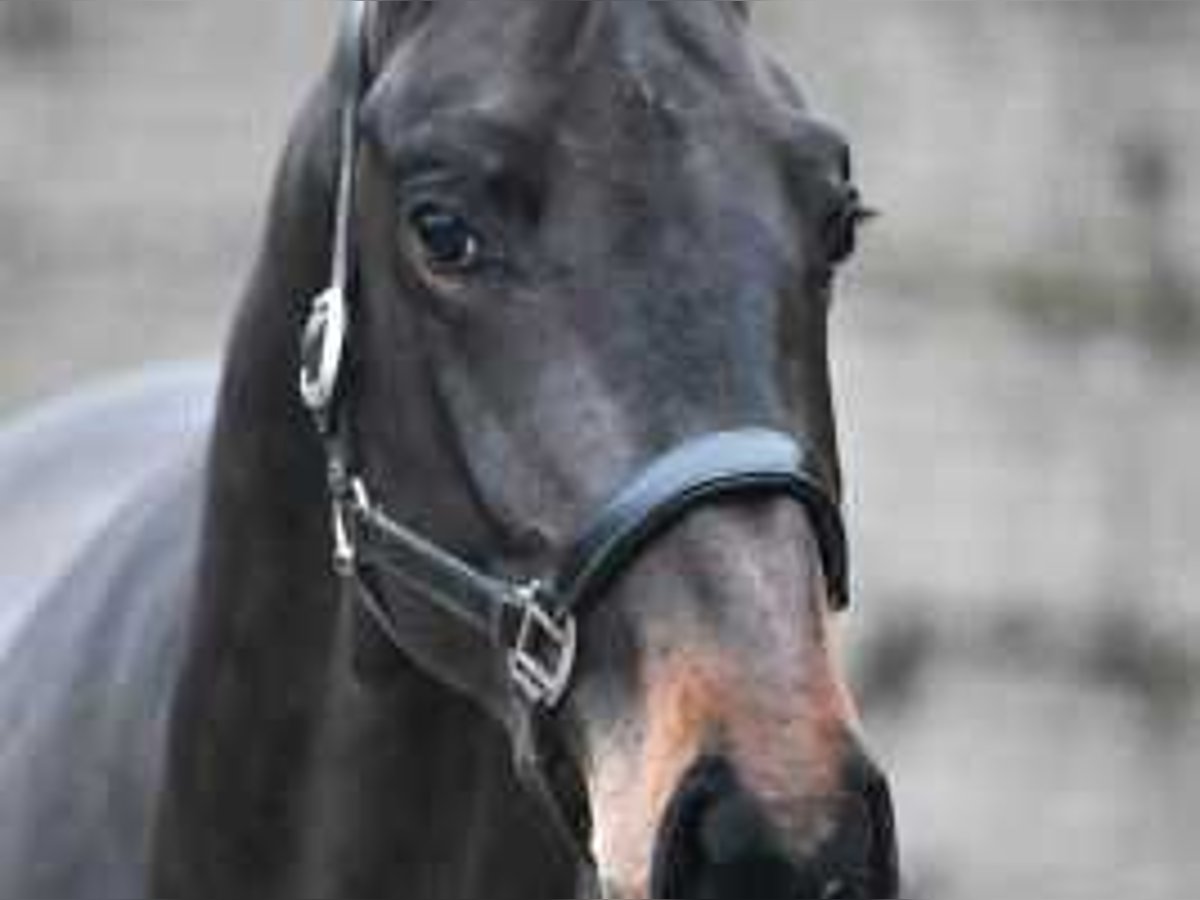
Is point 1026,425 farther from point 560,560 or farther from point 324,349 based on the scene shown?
point 560,560

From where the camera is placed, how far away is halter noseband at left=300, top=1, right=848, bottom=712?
7.92ft

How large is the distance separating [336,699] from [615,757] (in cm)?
46

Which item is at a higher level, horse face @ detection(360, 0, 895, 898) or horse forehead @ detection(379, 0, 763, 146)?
horse forehead @ detection(379, 0, 763, 146)

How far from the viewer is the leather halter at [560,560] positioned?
2418 mm

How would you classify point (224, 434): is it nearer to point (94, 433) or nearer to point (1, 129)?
point (94, 433)

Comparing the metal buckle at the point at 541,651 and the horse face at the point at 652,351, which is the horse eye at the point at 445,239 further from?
the metal buckle at the point at 541,651

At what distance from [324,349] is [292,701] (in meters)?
0.31

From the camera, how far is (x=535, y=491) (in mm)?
2525

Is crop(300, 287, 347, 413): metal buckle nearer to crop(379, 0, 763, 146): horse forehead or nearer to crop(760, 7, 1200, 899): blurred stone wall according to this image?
crop(379, 0, 763, 146): horse forehead

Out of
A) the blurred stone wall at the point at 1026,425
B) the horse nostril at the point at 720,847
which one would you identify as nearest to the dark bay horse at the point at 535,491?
the horse nostril at the point at 720,847

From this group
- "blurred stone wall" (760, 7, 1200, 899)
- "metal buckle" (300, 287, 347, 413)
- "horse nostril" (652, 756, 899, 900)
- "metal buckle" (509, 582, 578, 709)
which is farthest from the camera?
"blurred stone wall" (760, 7, 1200, 899)

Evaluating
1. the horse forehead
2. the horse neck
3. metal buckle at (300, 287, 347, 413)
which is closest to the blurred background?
the horse neck

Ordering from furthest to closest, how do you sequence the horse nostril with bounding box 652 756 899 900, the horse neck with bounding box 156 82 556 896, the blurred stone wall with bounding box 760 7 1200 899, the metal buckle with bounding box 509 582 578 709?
the blurred stone wall with bounding box 760 7 1200 899 → the horse neck with bounding box 156 82 556 896 → the metal buckle with bounding box 509 582 578 709 → the horse nostril with bounding box 652 756 899 900

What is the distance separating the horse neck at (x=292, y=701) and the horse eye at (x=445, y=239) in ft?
0.70
